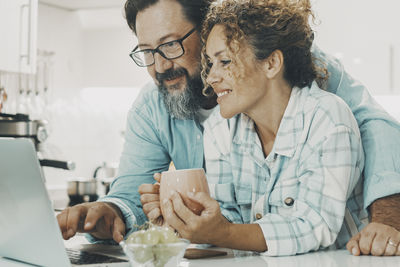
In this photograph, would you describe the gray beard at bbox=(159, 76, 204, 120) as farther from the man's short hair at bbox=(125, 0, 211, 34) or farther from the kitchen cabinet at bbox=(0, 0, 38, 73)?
the kitchen cabinet at bbox=(0, 0, 38, 73)

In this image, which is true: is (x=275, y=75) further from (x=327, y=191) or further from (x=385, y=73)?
(x=385, y=73)

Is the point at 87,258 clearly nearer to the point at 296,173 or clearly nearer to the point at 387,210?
the point at 296,173

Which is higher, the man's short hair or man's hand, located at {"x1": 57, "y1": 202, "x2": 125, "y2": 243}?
the man's short hair

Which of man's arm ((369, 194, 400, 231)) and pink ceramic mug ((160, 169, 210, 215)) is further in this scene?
man's arm ((369, 194, 400, 231))

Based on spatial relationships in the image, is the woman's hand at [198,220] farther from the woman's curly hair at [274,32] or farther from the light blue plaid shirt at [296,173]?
the woman's curly hair at [274,32]

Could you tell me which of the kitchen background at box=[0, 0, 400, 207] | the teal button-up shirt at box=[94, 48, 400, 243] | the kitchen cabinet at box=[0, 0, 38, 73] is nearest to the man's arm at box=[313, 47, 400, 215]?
the teal button-up shirt at box=[94, 48, 400, 243]

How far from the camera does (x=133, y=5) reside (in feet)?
6.06

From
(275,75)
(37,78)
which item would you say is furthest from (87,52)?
(275,75)

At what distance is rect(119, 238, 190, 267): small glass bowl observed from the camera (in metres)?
0.98

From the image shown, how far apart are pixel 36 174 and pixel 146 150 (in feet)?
2.83

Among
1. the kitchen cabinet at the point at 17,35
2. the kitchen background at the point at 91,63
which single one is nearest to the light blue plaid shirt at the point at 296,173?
the kitchen background at the point at 91,63

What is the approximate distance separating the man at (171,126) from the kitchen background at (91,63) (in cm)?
131

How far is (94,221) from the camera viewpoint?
1400 mm

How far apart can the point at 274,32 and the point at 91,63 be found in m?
3.22
